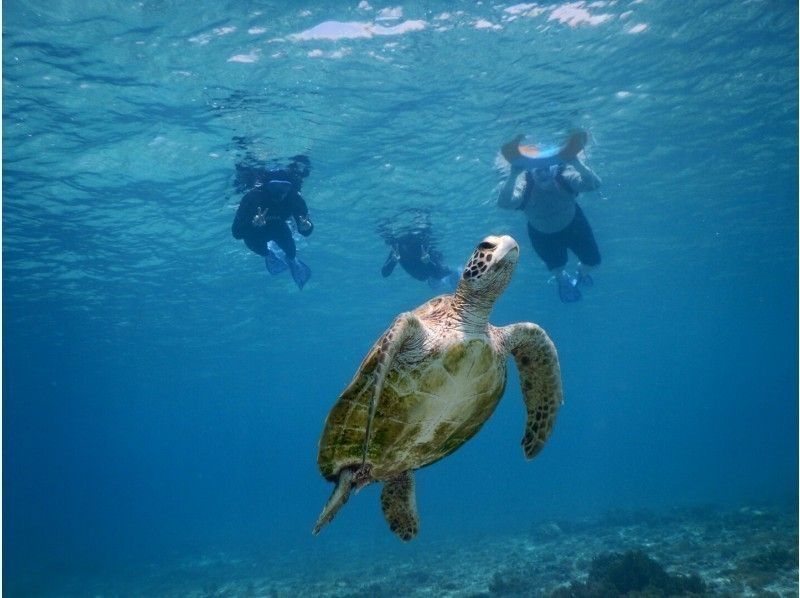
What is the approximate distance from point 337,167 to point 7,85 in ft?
27.9

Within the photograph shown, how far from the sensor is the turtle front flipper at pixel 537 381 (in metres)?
4.76

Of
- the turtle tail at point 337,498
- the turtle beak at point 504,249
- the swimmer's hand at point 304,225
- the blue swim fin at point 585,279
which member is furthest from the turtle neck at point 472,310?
the blue swim fin at point 585,279

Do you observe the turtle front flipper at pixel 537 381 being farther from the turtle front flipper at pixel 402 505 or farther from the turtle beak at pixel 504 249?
the turtle front flipper at pixel 402 505

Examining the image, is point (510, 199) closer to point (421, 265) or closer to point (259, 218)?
point (421, 265)

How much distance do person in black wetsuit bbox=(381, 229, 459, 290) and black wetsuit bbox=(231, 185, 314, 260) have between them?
364 centimetres

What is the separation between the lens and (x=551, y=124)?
47.5 ft

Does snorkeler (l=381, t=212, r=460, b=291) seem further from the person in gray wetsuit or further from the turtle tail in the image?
the turtle tail

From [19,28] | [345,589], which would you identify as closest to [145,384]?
[345,589]

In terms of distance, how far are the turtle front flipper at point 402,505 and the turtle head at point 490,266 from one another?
8.00ft

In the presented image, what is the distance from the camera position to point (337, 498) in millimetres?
4418

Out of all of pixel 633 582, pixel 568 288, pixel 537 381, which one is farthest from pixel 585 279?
pixel 537 381

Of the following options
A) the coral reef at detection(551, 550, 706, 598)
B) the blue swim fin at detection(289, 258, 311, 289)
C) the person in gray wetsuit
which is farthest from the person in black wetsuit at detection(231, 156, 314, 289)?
the coral reef at detection(551, 550, 706, 598)

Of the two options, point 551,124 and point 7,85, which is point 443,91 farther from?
point 7,85

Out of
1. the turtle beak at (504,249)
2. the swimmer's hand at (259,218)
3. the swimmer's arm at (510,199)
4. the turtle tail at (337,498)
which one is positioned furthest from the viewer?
the swimmer's arm at (510,199)
